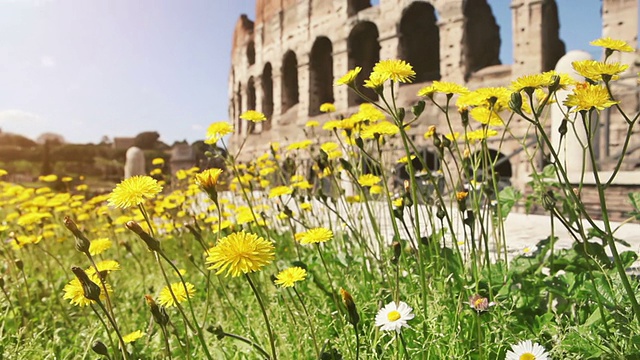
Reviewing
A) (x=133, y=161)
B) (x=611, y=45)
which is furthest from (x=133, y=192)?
(x=133, y=161)

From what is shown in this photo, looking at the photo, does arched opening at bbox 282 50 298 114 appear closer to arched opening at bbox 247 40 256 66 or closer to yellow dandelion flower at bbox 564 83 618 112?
arched opening at bbox 247 40 256 66

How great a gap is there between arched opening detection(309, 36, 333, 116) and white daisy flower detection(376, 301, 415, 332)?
52.9 ft

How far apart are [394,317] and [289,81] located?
62.1ft

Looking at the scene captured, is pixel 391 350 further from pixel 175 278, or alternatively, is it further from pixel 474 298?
pixel 175 278

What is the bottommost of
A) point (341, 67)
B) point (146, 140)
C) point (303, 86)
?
point (146, 140)

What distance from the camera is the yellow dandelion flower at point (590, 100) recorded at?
3.93 ft

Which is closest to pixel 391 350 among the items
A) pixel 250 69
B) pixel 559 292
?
pixel 559 292

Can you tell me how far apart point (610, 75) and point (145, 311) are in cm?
281

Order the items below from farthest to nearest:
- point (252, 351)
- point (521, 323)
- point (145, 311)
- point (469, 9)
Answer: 1. point (469, 9)
2. point (145, 311)
3. point (252, 351)
4. point (521, 323)

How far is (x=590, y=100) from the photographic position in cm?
121

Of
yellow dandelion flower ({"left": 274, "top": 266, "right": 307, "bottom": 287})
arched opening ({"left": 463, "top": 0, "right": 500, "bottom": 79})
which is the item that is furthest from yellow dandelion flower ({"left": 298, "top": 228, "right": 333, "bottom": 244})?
arched opening ({"left": 463, "top": 0, "right": 500, "bottom": 79})

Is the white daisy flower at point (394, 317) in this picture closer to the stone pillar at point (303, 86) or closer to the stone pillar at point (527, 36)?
the stone pillar at point (527, 36)

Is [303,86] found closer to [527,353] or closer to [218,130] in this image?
[218,130]

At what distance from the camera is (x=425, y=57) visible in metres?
16.5
